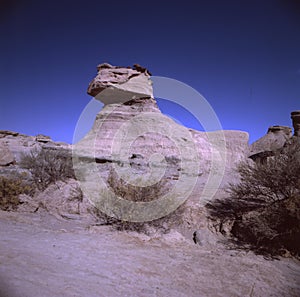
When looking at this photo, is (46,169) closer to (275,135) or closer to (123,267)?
(123,267)

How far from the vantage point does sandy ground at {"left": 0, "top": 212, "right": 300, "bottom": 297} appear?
8.33ft

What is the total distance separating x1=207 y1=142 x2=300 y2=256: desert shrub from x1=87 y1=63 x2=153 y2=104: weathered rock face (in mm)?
14968

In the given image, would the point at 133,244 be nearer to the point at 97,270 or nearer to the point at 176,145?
the point at 97,270

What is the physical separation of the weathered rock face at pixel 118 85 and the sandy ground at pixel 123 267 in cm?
1611

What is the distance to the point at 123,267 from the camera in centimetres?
325

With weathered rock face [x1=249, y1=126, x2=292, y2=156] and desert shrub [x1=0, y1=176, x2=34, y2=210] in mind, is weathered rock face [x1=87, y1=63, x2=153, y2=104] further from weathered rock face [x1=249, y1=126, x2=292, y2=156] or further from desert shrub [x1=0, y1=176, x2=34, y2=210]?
desert shrub [x1=0, y1=176, x2=34, y2=210]

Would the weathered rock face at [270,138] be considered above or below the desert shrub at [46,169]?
above

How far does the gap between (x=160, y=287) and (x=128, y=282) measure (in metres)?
0.40

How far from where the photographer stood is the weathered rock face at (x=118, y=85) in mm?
19578

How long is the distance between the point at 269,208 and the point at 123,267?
342cm

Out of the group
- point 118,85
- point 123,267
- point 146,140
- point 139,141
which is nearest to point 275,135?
point 146,140

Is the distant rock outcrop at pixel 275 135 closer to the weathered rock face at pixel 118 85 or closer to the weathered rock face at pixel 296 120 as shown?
the weathered rock face at pixel 296 120

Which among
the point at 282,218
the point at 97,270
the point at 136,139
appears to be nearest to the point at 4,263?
the point at 97,270

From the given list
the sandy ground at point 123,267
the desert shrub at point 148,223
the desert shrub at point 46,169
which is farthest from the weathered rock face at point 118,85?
the sandy ground at point 123,267
